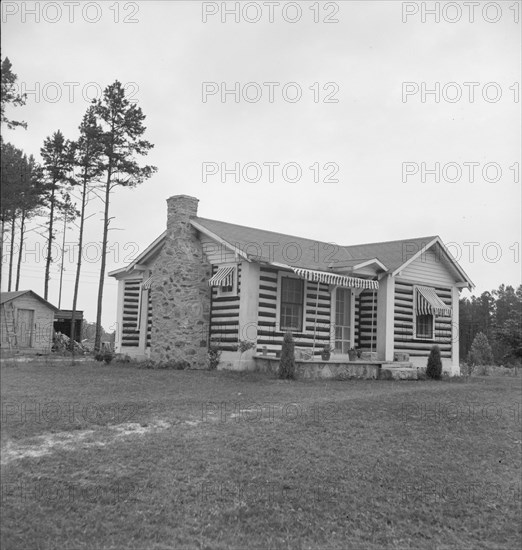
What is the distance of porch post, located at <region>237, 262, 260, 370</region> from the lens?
64.0 ft

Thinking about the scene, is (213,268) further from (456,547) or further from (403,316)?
(456,547)

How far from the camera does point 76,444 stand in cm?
817

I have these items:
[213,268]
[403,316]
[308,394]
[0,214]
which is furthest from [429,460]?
[403,316]

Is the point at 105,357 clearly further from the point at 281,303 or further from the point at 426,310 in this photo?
the point at 426,310

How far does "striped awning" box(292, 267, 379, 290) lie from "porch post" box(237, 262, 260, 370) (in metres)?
1.46

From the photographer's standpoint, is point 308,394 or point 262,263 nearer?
point 308,394

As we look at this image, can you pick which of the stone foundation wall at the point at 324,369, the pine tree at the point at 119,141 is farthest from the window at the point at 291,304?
the pine tree at the point at 119,141

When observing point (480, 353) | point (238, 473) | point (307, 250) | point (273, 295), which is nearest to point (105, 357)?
point (273, 295)

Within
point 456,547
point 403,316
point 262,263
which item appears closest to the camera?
point 456,547

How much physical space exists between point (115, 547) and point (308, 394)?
8917 mm

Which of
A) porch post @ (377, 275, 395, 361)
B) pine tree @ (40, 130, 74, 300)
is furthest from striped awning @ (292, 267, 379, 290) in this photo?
pine tree @ (40, 130, 74, 300)

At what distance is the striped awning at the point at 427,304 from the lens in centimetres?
2388

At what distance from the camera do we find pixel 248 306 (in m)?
19.5

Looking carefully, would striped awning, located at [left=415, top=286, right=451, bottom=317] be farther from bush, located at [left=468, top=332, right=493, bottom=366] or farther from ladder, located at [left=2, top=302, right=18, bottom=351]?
ladder, located at [left=2, top=302, right=18, bottom=351]
